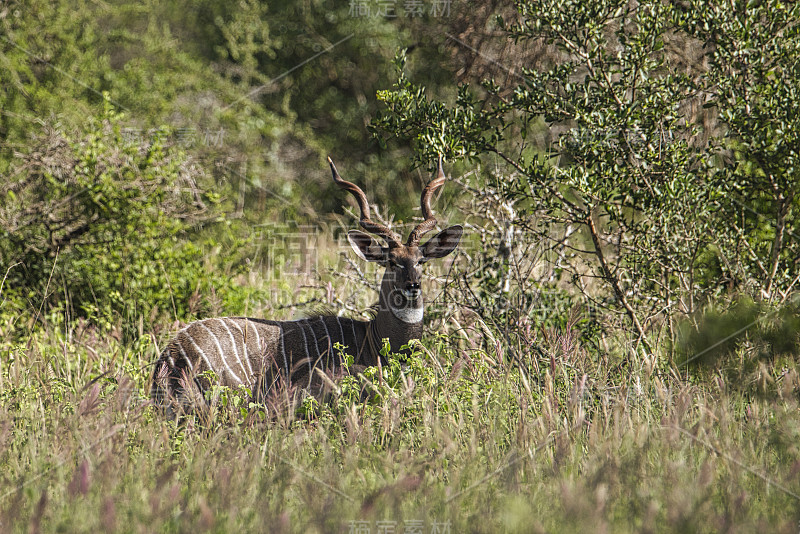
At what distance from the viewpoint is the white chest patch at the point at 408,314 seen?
460cm

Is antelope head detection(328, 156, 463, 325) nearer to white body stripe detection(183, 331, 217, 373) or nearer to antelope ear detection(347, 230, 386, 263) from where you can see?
antelope ear detection(347, 230, 386, 263)

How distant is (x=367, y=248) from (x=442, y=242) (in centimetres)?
46

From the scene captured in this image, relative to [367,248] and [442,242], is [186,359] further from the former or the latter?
[442,242]

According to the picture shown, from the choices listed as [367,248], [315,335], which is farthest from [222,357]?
[367,248]

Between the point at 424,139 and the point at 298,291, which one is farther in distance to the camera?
the point at 298,291

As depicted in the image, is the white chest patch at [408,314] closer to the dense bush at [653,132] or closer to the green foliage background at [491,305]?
the green foliage background at [491,305]

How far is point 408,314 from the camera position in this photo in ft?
15.1

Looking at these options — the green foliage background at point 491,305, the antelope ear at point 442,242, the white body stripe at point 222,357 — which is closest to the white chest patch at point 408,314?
the green foliage background at point 491,305

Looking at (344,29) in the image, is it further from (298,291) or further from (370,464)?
(370,464)

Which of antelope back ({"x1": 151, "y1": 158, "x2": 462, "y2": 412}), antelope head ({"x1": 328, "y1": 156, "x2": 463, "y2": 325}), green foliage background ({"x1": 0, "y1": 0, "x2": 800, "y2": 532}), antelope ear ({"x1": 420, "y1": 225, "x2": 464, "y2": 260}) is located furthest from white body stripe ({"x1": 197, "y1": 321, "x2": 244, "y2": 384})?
antelope ear ({"x1": 420, "y1": 225, "x2": 464, "y2": 260})

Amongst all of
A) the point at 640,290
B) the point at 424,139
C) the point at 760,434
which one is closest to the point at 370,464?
the point at 760,434

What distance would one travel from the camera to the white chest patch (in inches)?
181

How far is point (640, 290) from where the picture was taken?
4.87m

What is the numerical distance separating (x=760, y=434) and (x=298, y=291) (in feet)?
13.4
